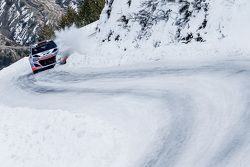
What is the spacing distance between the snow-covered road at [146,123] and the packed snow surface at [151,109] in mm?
26

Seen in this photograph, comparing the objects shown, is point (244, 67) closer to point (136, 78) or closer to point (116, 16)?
point (136, 78)

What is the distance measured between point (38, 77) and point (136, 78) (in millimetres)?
9194

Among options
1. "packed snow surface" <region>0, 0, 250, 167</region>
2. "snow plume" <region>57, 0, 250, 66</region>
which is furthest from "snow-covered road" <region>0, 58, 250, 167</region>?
"snow plume" <region>57, 0, 250, 66</region>

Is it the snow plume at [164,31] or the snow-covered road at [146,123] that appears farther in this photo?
the snow plume at [164,31]

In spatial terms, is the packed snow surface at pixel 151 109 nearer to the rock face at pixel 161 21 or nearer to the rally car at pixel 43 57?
the rock face at pixel 161 21

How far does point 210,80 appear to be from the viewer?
40.2ft

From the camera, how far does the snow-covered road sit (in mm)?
9156

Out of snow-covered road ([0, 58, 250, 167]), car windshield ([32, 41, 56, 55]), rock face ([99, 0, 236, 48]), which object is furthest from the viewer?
car windshield ([32, 41, 56, 55])

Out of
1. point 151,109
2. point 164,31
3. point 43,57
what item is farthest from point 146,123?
point 43,57

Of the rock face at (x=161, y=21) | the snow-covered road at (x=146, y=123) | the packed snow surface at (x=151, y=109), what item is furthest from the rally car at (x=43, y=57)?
the snow-covered road at (x=146, y=123)

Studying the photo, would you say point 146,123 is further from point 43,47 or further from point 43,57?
point 43,47

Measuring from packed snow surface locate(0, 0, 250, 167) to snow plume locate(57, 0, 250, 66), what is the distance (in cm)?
6

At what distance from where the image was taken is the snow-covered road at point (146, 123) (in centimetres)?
916

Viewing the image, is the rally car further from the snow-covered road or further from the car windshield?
the snow-covered road
